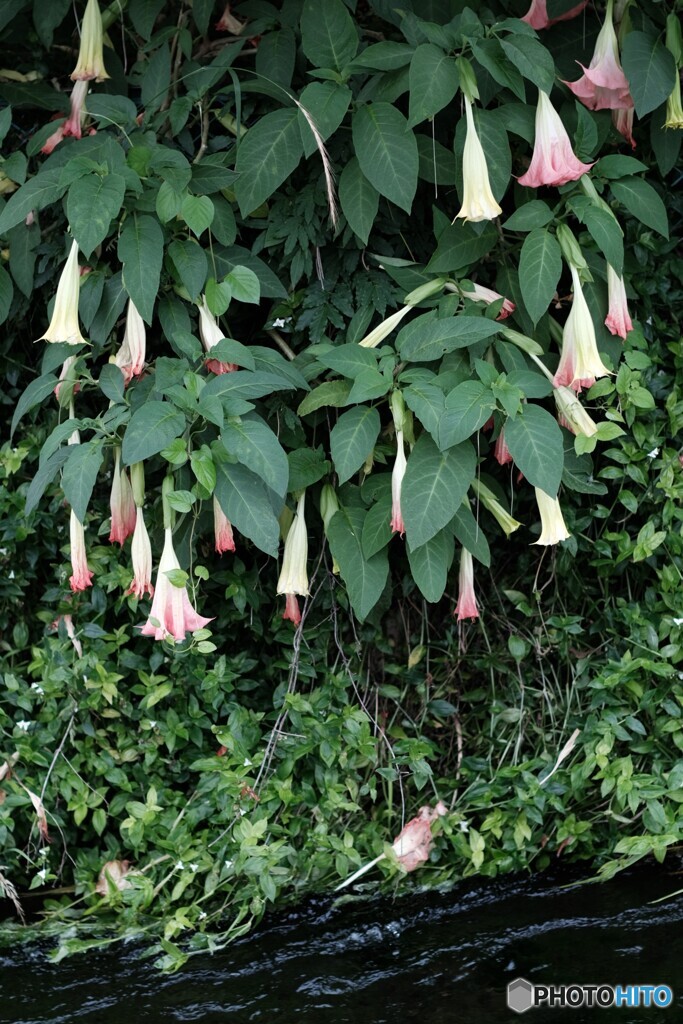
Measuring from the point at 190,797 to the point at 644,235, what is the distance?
166 cm

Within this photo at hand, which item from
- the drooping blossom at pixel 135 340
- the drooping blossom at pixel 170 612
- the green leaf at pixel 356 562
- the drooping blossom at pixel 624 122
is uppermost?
the drooping blossom at pixel 624 122

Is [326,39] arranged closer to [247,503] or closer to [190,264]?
[190,264]

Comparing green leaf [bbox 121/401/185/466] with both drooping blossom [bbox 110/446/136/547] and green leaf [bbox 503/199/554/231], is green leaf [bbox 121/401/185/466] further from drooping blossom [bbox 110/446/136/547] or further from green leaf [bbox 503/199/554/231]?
green leaf [bbox 503/199/554/231]

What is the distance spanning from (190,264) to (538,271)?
695 mm

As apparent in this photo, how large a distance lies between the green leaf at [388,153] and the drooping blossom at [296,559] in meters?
0.64

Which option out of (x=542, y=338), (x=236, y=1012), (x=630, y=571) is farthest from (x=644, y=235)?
(x=236, y=1012)

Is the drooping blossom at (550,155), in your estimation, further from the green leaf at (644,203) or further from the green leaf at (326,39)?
the green leaf at (326,39)

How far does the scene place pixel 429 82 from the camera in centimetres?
200

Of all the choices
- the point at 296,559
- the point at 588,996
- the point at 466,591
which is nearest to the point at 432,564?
the point at 466,591

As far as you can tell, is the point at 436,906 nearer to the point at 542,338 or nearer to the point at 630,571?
the point at 630,571

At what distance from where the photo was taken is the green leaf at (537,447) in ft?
6.57

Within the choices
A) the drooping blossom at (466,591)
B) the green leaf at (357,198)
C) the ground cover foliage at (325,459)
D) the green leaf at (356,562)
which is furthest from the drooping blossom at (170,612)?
the green leaf at (357,198)

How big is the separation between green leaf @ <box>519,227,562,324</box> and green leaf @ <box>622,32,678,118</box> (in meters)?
0.31

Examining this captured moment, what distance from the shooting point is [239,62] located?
8.16 feet
